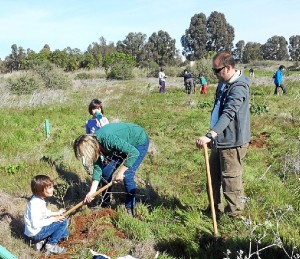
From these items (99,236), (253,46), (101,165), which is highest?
(253,46)

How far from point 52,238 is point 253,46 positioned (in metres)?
85.5

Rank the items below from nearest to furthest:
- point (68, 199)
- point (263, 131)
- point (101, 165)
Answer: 1. point (101, 165)
2. point (68, 199)
3. point (263, 131)

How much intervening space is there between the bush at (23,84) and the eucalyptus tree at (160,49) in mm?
51111

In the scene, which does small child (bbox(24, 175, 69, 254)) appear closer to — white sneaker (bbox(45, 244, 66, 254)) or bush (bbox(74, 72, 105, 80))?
white sneaker (bbox(45, 244, 66, 254))

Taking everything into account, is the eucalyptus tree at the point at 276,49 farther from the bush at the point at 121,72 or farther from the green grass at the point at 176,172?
the green grass at the point at 176,172

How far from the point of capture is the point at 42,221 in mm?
3783

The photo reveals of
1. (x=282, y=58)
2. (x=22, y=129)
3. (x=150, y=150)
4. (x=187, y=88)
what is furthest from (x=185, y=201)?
(x=282, y=58)

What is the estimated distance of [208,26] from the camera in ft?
260

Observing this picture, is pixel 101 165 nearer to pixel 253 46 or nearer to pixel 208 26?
pixel 208 26

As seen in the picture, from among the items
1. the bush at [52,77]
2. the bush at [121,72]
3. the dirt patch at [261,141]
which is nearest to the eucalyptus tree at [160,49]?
the bush at [121,72]

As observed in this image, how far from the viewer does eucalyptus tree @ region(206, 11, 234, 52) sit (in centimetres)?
7906

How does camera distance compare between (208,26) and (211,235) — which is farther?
(208,26)

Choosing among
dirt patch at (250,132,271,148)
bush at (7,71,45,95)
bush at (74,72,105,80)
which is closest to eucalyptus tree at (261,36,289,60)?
bush at (74,72,105,80)

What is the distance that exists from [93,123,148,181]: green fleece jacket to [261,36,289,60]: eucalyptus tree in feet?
325
